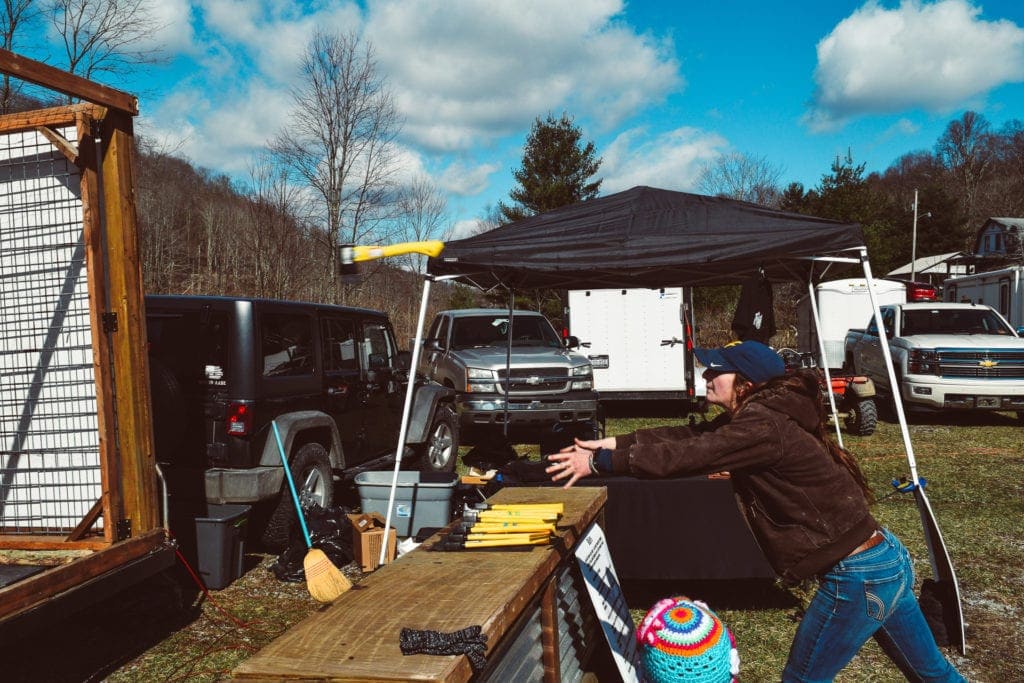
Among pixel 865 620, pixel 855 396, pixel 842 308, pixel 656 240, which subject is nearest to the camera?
pixel 865 620

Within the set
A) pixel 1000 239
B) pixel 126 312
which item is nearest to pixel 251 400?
pixel 126 312

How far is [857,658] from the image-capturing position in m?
4.34

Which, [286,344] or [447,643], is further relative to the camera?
[286,344]

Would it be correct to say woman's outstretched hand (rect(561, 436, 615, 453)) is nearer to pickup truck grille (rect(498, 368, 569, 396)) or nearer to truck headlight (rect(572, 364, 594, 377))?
pickup truck grille (rect(498, 368, 569, 396))

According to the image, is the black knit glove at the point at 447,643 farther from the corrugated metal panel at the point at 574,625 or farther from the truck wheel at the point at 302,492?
the truck wheel at the point at 302,492

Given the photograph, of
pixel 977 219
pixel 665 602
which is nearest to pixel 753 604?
pixel 665 602

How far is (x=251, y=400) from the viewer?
5715 mm

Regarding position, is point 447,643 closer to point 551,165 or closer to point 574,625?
point 574,625

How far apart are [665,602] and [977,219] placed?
242ft

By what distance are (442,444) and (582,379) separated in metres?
2.68

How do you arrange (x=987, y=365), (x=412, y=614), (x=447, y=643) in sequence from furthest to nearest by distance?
(x=987, y=365), (x=412, y=614), (x=447, y=643)

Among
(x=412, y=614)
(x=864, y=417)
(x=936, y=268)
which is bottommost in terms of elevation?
(x=864, y=417)

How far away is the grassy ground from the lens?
4258 mm

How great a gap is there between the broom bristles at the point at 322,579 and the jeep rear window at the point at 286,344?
1.60m
